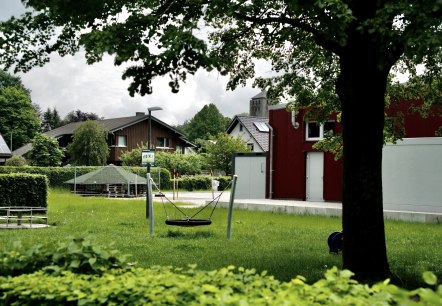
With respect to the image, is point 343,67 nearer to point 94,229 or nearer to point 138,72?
point 138,72

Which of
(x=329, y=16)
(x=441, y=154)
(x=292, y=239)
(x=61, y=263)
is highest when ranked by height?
(x=329, y=16)

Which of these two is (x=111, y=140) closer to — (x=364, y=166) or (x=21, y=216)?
(x=21, y=216)

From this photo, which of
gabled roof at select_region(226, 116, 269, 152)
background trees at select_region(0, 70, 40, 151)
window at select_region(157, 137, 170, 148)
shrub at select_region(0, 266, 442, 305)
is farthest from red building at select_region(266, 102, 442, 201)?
background trees at select_region(0, 70, 40, 151)

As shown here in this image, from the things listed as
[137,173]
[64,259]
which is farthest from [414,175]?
[137,173]

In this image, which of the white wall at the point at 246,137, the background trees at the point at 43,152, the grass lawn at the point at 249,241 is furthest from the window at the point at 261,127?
the grass lawn at the point at 249,241

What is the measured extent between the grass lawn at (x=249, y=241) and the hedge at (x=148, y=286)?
1.38ft

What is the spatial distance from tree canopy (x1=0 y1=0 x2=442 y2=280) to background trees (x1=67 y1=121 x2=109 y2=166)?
144ft

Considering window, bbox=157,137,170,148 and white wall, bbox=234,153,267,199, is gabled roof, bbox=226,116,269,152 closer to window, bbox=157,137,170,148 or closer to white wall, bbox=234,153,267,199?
window, bbox=157,137,170,148

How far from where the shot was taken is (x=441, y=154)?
70.7 feet

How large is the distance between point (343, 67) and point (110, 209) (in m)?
17.4

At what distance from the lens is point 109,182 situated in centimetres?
3791

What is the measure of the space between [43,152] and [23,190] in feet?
118

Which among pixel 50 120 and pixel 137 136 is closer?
pixel 137 136

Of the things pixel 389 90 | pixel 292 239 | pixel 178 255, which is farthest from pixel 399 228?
pixel 178 255
